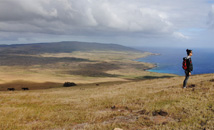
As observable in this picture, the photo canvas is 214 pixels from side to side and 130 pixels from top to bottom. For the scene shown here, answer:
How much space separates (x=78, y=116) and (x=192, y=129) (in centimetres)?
620

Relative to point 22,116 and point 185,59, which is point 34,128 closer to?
point 22,116

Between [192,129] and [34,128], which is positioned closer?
[192,129]

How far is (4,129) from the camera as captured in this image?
25.7ft

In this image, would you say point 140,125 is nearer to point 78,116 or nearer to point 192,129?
point 192,129

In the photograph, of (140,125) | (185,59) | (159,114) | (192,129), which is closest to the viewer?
(192,129)

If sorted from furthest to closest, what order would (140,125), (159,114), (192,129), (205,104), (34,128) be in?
(205,104) < (159,114) < (34,128) < (140,125) < (192,129)

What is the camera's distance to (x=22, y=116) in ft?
32.9

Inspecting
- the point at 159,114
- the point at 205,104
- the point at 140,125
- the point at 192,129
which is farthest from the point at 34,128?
the point at 205,104

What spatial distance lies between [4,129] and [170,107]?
29.5 ft

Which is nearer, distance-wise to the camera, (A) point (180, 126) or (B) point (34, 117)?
(A) point (180, 126)

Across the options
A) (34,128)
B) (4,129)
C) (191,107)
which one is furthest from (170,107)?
(4,129)

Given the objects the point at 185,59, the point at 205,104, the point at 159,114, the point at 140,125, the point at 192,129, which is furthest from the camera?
the point at 185,59

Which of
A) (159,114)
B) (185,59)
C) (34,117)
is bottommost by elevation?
(34,117)

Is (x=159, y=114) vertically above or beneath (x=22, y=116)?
above
